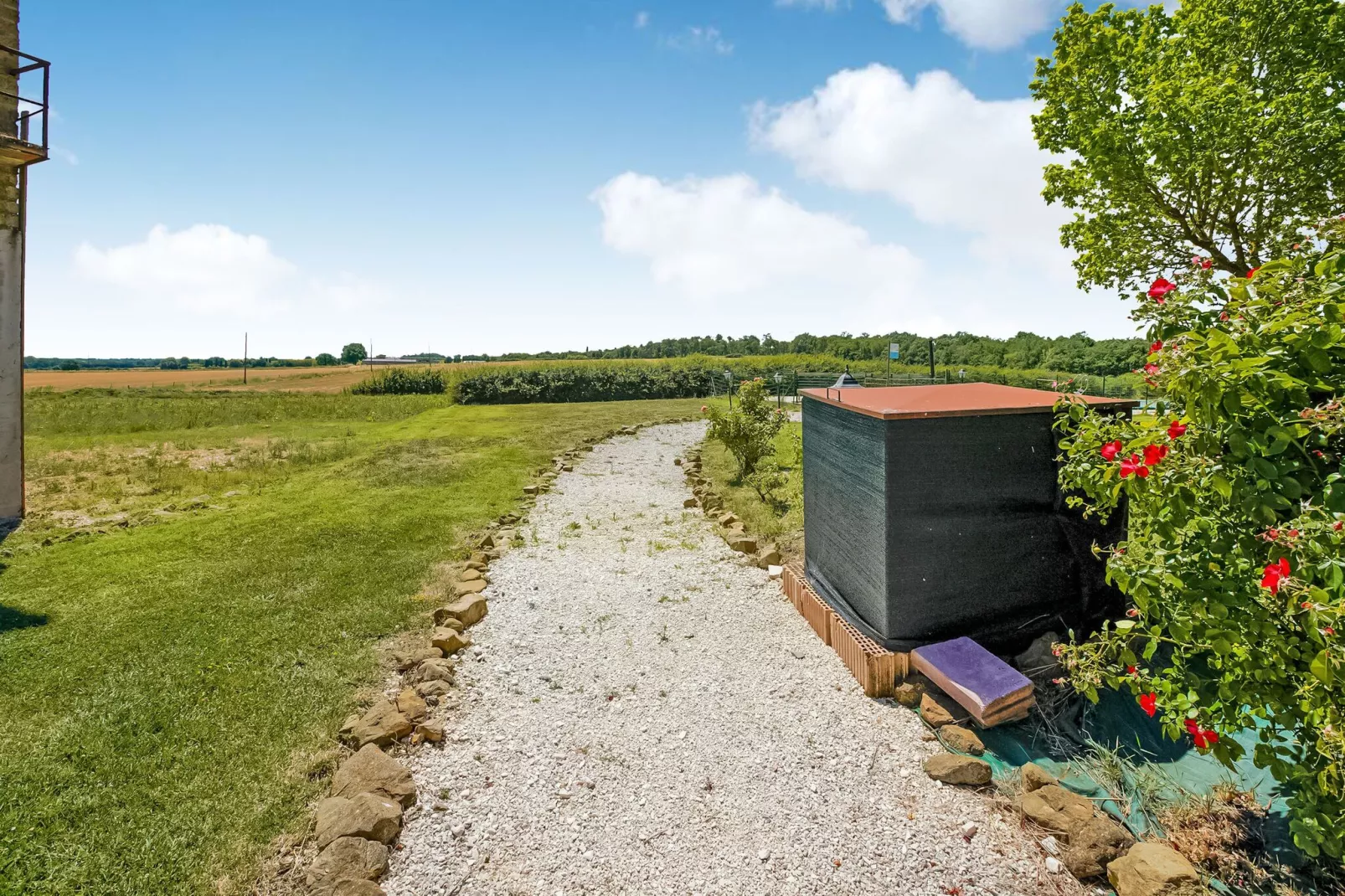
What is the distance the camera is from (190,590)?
22.2 feet

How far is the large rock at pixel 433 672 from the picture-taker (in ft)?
16.5

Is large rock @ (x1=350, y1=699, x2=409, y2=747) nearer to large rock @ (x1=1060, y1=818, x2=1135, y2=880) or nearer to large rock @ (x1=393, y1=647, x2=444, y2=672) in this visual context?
large rock @ (x1=393, y1=647, x2=444, y2=672)

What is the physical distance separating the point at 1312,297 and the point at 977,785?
10.2 ft

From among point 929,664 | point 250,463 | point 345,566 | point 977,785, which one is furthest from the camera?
point 250,463

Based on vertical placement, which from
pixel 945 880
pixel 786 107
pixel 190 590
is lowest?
pixel 945 880

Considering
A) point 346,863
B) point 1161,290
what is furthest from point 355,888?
point 1161,290

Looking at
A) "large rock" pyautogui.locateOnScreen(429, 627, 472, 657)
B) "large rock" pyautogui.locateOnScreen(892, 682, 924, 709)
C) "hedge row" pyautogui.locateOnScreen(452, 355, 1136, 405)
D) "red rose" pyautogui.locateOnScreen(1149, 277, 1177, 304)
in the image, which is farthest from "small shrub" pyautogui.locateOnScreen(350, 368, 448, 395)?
"red rose" pyautogui.locateOnScreen(1149, 277, 1177, 304)

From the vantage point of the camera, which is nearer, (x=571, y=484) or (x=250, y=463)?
(x=571, y=484)

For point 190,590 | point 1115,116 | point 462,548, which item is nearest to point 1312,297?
point 462,548

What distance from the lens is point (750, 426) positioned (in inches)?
471

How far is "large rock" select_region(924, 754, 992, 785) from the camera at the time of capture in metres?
3.79

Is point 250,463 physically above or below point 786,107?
below

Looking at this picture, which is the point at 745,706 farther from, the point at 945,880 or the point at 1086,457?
the point at 1086,457

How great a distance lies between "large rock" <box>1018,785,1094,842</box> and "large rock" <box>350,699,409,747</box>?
3.95m
